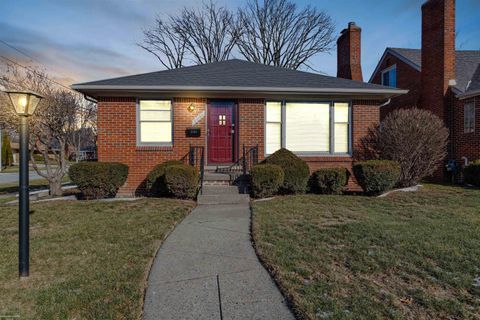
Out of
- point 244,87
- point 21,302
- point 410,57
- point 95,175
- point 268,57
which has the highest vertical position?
point 268,57

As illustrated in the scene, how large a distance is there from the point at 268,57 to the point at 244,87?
21.0 meters

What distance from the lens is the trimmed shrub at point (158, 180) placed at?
8297 millimetres

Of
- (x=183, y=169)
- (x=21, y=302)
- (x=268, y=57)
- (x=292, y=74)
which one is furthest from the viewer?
(x=268, y=57)

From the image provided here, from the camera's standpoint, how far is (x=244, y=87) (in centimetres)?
902

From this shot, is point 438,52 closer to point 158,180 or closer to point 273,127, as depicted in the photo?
point 273,127

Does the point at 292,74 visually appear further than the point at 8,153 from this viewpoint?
No

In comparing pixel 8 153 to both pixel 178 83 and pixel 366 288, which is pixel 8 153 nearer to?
pixel 178 83

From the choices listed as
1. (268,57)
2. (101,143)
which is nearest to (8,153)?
(268,57)

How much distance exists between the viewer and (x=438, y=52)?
13.0 m

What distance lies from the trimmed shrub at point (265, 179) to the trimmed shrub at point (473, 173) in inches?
258

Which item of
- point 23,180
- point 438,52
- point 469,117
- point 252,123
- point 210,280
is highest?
point 438,52

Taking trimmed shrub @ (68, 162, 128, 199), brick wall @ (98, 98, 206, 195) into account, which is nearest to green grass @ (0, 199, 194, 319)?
trimmed shrub @ (68, 162, 128, 199)

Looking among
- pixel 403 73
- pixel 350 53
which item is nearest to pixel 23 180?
pixel 350 53

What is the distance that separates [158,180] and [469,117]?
39.0 feet
